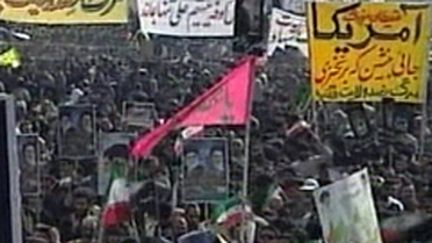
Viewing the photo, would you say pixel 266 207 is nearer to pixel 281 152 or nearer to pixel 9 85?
pixel 281 152

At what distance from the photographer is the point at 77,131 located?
1892mm

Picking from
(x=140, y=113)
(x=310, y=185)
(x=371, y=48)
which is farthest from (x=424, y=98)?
(x=140, y=113)

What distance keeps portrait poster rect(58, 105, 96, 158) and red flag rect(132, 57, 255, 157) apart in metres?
0.08

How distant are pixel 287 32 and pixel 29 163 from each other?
511 millimetres

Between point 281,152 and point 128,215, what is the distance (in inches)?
11.9

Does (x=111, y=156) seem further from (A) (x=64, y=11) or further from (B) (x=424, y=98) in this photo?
(B) (x=424, y=98)

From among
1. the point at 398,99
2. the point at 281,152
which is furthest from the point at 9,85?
the point at 398,99

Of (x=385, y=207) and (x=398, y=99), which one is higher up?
(x=398, y=99)

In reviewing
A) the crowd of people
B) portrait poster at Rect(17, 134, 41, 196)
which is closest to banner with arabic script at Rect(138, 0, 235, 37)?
the crowd of people

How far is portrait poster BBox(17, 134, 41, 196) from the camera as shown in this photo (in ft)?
6.19

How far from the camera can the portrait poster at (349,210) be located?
6.34 feet

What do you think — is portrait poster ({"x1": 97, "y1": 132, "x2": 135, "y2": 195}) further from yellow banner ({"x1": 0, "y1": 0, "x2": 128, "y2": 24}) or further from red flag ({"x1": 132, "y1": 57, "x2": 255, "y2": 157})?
yellow banner ({"x1": 0, "y1": 0, "x2": 128, "y2": 24})

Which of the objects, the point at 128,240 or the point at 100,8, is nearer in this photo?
the point at 100,8

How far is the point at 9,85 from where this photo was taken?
1.88m
